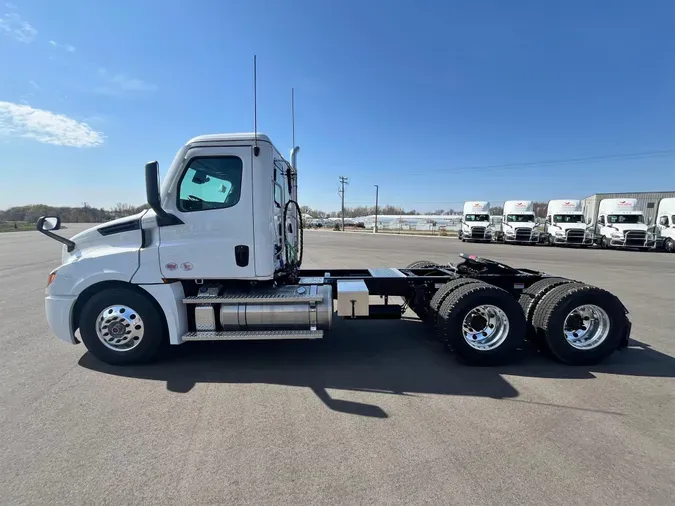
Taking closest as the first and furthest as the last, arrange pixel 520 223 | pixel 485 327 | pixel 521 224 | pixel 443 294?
pixel 485 327 → pixel 443 294 → pixel 521 224 → pixel 520 223

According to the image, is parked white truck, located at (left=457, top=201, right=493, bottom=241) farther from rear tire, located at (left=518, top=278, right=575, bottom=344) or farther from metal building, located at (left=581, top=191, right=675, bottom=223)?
rear tire, located at (left=518, top=278, right=575, bottom=344)

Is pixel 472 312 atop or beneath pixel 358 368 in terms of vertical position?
atop

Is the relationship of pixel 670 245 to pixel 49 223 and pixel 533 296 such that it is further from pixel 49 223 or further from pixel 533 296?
pixel 49 223

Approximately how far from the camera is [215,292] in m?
4.29

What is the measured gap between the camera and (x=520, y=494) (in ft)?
7.38

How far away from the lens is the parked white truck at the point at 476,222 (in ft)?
95.4

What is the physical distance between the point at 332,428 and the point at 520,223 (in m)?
28.4

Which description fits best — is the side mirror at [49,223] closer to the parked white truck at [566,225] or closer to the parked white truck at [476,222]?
the parked white truck at [566,225]

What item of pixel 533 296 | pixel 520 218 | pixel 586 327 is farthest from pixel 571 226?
pixel 533 296

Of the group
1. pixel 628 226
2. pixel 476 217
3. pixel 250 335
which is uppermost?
pixel 476 217

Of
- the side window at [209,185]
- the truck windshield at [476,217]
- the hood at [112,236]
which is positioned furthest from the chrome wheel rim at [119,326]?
the truck windshield at [476,217]

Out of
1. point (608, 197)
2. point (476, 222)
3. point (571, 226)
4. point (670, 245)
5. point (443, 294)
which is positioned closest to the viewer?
point (443, 294)

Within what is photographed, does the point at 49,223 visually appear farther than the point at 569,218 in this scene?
No

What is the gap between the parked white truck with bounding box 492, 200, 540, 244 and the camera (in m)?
26.6
